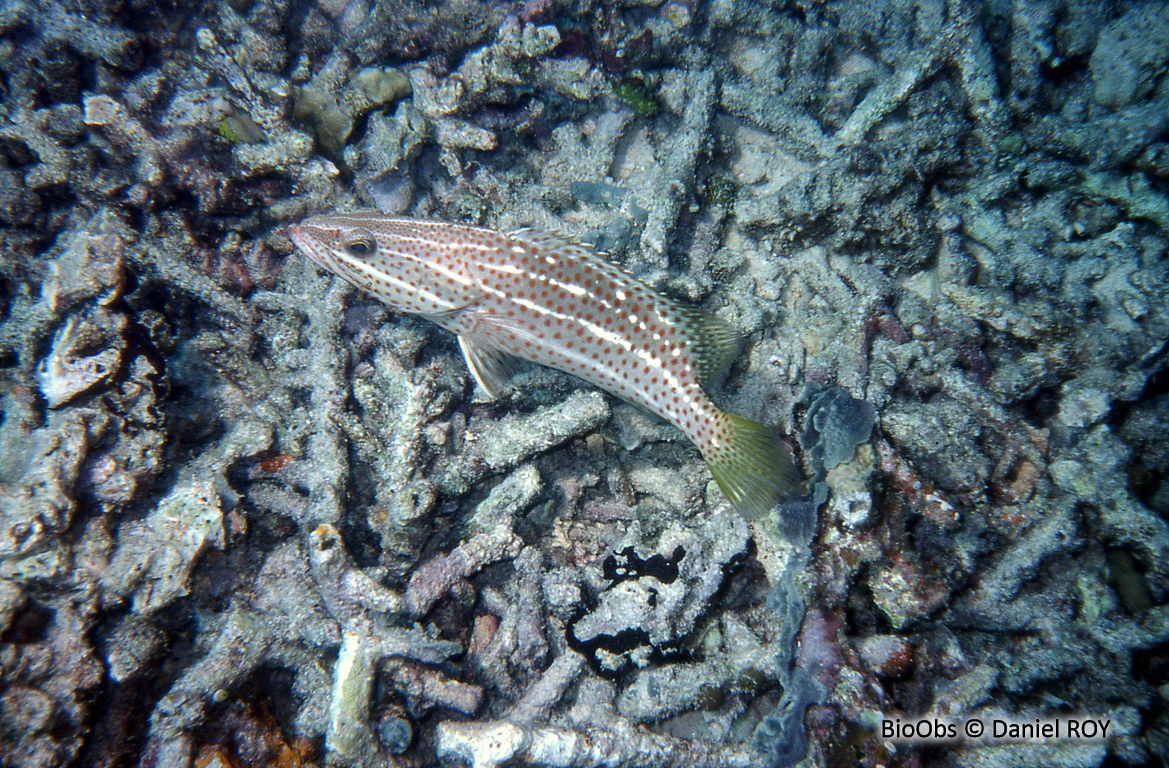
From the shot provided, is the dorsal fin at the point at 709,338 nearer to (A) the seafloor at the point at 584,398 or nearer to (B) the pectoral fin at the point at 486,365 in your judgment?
(A) the seafloor at the point at 584,398

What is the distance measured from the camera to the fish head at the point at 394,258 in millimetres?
3857

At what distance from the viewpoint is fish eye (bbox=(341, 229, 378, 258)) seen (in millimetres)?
3836

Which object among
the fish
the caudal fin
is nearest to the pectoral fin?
the fish

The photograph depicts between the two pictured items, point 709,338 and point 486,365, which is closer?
point 709,338

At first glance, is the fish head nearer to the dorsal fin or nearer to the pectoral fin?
the pectoral fin

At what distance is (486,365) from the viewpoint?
404 cm

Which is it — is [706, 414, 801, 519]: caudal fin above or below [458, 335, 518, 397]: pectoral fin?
below

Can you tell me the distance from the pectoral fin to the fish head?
0.33m

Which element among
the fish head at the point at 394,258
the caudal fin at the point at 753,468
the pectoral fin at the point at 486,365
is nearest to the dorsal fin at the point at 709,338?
the caudal fin at the point at 753,468

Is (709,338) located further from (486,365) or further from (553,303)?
Answer: (486,365)

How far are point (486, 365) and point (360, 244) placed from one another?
130 cm

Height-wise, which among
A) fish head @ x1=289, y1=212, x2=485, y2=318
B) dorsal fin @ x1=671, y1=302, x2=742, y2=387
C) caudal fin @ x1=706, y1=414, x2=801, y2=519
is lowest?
caudal fin @ x1=706, y1=414, x2=801, y2=519

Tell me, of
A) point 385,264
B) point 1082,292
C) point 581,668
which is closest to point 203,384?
point 385,264

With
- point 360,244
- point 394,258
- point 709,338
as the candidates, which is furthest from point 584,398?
point 360,244
